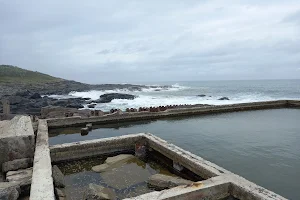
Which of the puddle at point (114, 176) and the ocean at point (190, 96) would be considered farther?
the ocean at point (190, 96)

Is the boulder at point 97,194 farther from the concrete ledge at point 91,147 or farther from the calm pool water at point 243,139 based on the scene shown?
the calm pool water at point 243,139

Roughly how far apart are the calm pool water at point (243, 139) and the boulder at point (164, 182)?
73.1 inches

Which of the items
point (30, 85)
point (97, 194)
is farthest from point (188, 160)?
point (30, 85)

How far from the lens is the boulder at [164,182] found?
559 centimetres

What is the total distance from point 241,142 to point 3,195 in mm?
7618

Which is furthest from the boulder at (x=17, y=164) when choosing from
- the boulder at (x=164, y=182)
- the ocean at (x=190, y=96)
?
the ocean at (x=190, y=96)

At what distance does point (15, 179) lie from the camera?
5363mm

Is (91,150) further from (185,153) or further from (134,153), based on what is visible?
(185,153)

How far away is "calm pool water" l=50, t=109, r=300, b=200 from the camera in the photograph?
257 inches

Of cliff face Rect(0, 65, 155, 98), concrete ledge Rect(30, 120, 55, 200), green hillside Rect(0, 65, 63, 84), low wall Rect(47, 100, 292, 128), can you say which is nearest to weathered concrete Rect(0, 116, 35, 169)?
concrete ledge Rect(30, 120, 55, 200)

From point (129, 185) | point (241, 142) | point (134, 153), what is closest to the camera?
point (129, 185)

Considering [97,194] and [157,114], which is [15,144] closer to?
[97,194]

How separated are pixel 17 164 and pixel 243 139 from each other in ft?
25.2

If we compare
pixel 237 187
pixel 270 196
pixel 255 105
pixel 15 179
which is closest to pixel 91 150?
pixel 15 179
